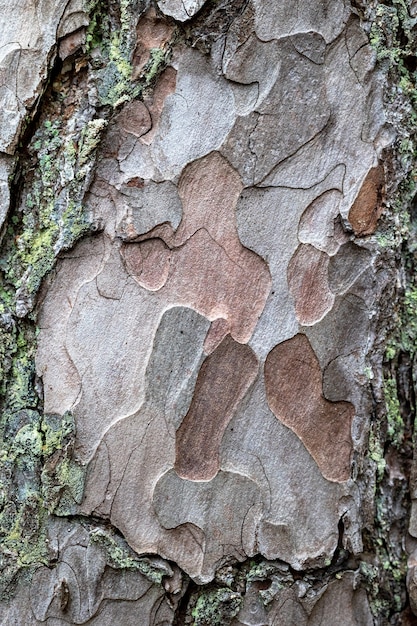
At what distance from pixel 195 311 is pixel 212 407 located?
0.44ft

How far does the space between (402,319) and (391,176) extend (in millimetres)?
206

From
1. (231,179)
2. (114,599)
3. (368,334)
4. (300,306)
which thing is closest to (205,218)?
(231,179)

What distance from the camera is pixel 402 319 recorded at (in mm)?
938

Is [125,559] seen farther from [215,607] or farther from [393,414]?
[393,414]

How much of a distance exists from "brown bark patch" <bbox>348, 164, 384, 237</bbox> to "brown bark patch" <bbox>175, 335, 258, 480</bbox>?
23 cm

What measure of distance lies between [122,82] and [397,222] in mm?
432

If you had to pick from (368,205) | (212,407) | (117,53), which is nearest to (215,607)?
(212,407)

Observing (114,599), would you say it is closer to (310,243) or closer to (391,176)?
(310,243)

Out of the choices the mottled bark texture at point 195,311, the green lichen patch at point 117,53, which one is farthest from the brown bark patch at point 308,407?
the green lichen patch at point 117,53

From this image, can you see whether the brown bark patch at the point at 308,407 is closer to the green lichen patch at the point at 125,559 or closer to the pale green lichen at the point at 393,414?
the pale green lichen at the point at 393,414

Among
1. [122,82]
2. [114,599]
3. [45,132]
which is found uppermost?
[122,82]

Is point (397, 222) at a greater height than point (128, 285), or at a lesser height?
greater

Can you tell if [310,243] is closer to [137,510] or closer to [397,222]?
[397,222]

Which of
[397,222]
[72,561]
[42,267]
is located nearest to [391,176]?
[397,222]
